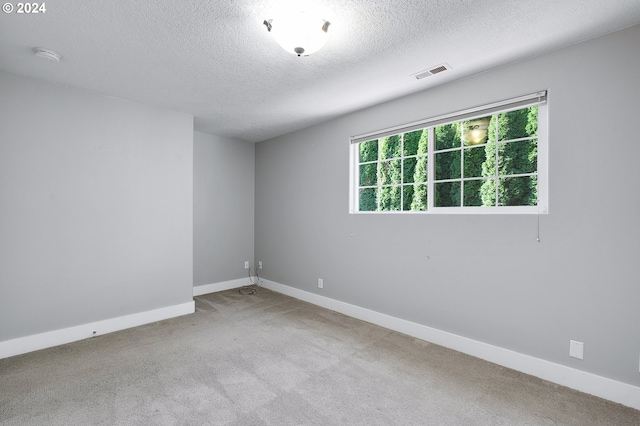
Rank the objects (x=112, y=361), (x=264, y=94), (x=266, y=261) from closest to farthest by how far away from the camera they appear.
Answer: (x=112, y=361)
(x=264, y=94)
(x=266, y=261)

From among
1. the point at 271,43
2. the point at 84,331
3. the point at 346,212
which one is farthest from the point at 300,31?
the point at 84,331

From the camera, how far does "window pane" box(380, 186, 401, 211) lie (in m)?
3.26

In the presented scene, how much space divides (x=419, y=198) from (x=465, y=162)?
1.80ft

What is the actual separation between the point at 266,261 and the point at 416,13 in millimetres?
3948

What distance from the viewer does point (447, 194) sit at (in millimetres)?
2844

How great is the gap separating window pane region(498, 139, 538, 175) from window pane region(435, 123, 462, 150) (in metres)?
0.39

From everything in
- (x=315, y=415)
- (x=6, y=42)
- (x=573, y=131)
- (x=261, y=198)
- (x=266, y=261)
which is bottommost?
(x=315, y=415)

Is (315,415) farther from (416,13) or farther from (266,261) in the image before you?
(266,261)

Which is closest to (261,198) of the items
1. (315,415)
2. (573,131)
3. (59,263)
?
(59,263)

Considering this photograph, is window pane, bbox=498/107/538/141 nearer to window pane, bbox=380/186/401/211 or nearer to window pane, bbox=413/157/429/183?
window pane, bbox=413/157/429/183

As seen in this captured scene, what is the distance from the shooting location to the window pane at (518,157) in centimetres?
237

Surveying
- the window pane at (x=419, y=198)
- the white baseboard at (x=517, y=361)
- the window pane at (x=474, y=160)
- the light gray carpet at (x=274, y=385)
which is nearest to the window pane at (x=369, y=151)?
the window pane at (x=419, y=198)

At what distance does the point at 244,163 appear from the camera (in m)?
4.99

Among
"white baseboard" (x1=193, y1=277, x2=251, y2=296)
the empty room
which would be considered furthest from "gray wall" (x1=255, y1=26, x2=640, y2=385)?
"white baseboard" (x1=193, y1=277, x2=251, y2=296)
